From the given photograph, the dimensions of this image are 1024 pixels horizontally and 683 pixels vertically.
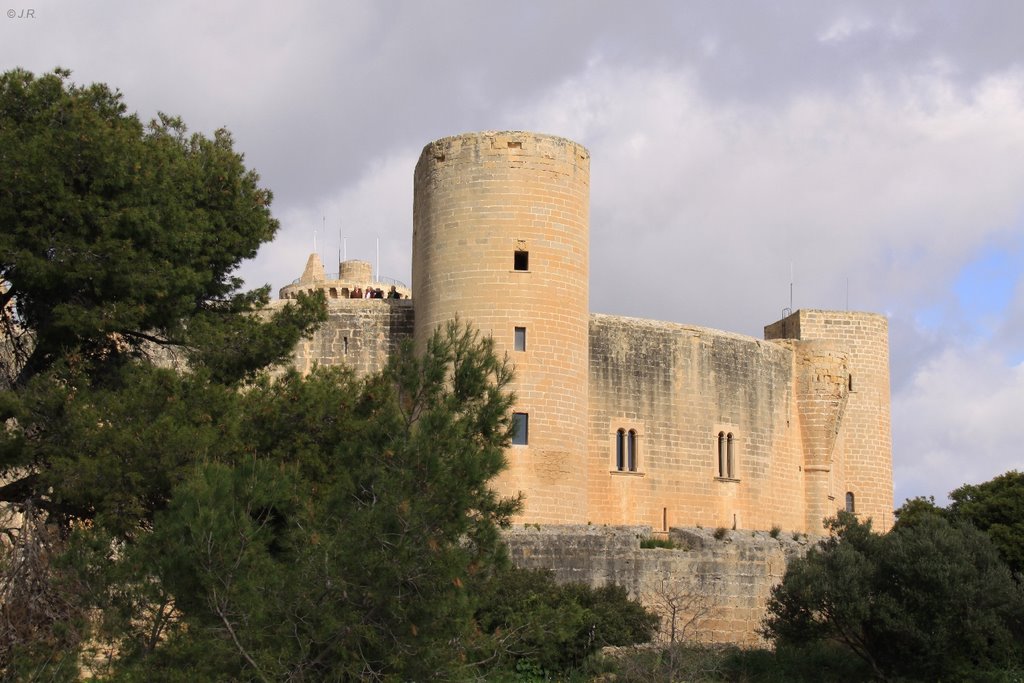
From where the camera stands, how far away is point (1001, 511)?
2742 cm

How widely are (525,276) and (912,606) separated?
9.03 meters

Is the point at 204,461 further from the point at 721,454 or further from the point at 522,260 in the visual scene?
the point at 721,454

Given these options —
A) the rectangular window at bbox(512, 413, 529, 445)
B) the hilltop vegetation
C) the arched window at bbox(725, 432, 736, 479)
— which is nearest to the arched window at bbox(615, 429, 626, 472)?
the arched window at bbox(725, 432, 736, 479)

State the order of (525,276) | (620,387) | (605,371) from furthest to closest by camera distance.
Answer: (620,387) → (605,371) → (525,276)

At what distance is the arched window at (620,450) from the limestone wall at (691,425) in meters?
0.13

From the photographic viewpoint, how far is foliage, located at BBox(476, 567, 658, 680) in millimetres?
19375

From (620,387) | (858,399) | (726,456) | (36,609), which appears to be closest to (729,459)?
(726,456)

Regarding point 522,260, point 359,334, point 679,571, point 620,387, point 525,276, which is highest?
point 522,260

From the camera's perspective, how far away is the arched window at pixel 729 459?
32.8 m

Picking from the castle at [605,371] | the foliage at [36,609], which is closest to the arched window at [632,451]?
the castle at [605,371]

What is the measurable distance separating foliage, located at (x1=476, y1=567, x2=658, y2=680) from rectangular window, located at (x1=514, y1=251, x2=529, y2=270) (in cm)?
630

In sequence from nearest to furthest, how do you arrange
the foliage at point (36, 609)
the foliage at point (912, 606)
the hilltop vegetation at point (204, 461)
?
the hilltop vegetation at point (204, 461) < the foliage at point (36, 609) < the foliage at point (912, 606)

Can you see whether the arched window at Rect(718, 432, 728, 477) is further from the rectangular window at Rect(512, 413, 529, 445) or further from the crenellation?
the rectangular window at Rect(512, 413, 529, 445)

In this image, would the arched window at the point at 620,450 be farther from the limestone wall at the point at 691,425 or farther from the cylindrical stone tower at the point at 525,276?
the cylindrical stone tower at the point at 525,276
